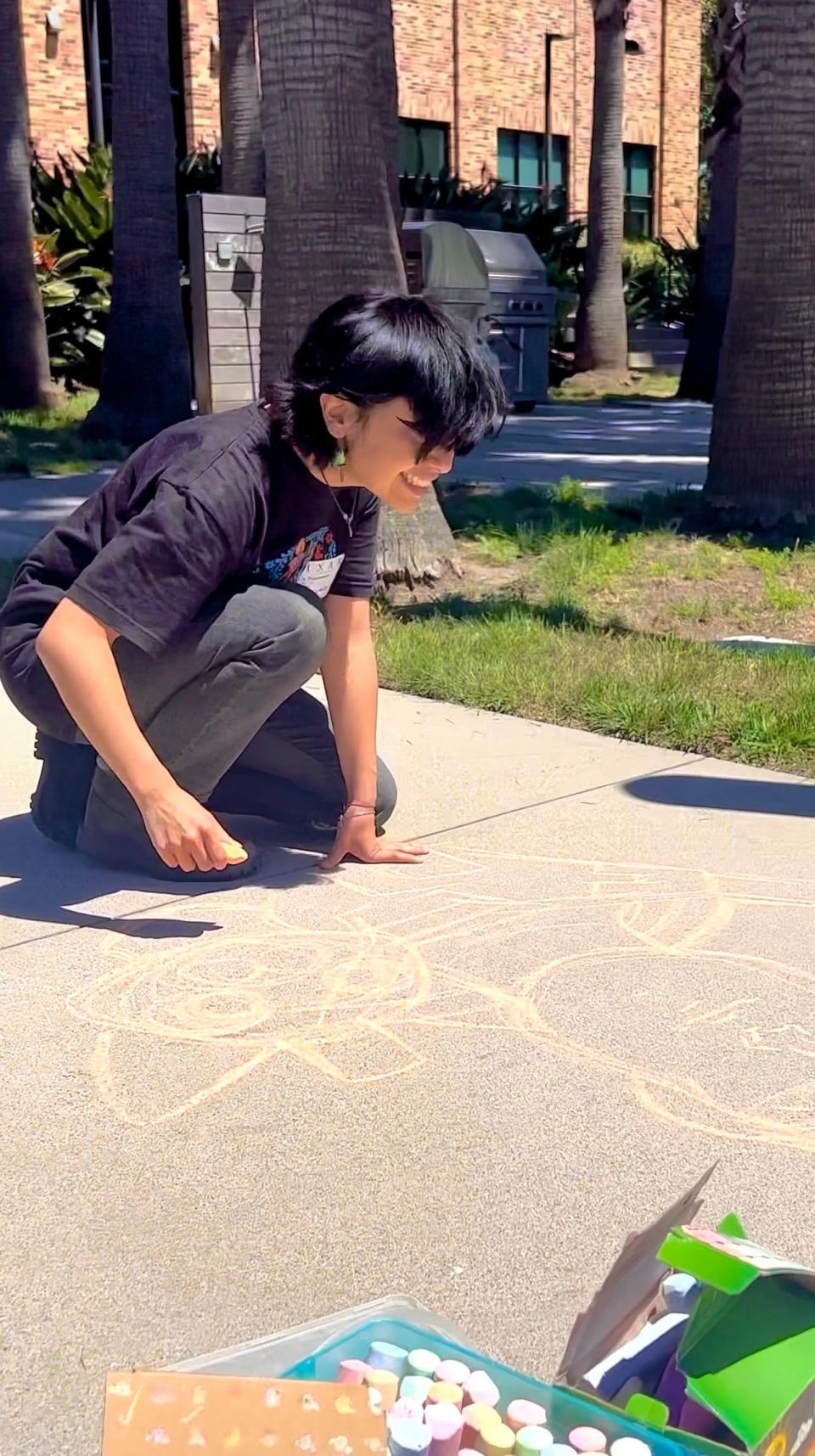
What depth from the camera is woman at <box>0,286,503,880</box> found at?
111 inches

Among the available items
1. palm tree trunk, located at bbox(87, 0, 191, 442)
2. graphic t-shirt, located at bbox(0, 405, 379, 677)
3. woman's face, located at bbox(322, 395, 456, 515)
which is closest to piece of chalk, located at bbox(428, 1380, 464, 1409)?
graphic t-shirt, located at bbox(0, 405, 379, 677)

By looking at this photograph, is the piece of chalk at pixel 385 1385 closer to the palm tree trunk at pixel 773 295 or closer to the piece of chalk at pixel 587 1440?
the piece of chalk at pixel 587 1440

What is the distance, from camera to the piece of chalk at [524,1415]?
156cm

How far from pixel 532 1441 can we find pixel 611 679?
3.66 meters

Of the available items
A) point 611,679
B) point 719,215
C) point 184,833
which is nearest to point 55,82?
point 719,215

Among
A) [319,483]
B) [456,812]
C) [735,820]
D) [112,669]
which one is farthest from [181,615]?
[735,820]

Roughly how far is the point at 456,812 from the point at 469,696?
109cm

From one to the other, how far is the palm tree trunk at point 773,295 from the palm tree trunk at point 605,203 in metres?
12.9

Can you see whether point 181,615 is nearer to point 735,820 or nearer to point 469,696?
point 735,820

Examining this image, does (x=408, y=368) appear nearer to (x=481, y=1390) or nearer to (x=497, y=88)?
(x=481, y=1390)

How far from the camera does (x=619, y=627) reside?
5.93 metres

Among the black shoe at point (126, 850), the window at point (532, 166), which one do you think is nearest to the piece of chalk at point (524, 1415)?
the black shoe at point (126, 850)

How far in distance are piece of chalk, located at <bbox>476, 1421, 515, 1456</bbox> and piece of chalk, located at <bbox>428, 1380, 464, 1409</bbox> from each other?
0.17 ft

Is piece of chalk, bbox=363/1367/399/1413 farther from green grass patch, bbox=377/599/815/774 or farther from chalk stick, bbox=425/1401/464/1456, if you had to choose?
green grass patch, bbox=377/599/815/774
